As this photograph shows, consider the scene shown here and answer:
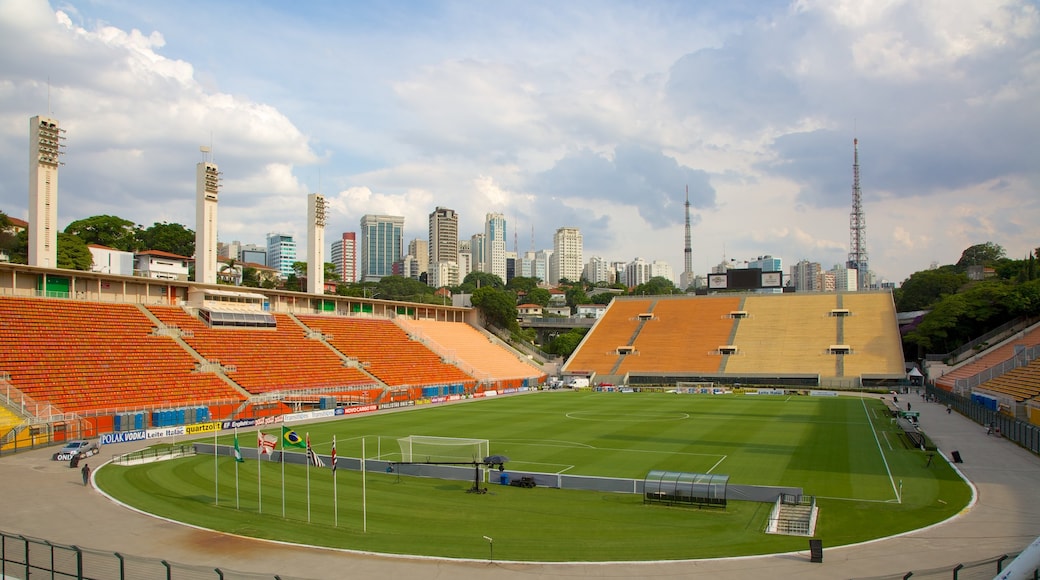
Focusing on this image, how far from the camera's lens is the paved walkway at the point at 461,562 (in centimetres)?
1731

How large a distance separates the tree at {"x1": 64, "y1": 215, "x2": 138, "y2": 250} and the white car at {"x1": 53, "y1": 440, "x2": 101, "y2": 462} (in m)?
79.9

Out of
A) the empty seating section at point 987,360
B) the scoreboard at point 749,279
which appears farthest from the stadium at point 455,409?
the scoreboard at point 749,279

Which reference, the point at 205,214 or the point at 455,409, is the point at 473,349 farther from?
the point at 205,214

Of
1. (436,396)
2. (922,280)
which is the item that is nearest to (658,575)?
(436,396)

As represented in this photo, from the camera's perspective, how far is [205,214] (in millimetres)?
63094

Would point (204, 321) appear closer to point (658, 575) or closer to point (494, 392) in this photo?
point (494, 392)

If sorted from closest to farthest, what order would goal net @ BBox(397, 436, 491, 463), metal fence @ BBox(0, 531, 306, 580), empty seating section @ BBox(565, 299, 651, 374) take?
metal fence @ BBox(0, 531, 306, 580)
goal net @ BBox(397, 436, 491, 463)
empty seating section @ BBox(565, 299, 651, 374)

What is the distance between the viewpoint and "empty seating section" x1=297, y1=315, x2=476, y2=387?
229 feet

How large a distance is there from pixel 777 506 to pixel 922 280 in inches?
3944

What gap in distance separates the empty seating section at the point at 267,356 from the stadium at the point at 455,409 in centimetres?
24

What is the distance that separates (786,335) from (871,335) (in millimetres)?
10205

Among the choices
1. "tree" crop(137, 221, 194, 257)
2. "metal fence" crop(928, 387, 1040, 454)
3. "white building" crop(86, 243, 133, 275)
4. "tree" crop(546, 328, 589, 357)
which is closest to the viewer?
"metal fence" crop(928, 387, 1040, 454)

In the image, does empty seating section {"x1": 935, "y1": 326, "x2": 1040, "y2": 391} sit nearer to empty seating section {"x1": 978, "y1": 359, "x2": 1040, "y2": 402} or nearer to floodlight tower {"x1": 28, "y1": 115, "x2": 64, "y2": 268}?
empty seating section {"x1": 978, "y1": 359, "x2": 1040, "y2": 402}

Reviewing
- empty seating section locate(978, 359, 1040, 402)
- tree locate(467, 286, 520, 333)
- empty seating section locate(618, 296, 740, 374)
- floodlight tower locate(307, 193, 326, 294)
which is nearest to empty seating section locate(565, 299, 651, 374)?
empty seating section locate(618, 296, 740, 374)
